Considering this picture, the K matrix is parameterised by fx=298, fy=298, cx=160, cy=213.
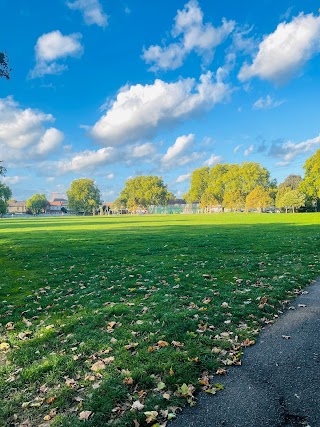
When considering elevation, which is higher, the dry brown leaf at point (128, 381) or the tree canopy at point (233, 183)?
the tree canopy at point (233, 183)

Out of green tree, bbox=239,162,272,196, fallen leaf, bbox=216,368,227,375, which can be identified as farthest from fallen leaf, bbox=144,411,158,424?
green tree, bbox=239,162,272,196

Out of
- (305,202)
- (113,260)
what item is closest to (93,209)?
(305,202)

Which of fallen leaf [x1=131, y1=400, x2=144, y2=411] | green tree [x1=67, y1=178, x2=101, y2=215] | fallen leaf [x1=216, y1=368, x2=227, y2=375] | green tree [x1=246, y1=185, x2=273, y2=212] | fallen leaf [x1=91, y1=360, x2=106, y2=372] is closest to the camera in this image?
fallen leaf [x1=131, y1=400, x2=144, y2=411]

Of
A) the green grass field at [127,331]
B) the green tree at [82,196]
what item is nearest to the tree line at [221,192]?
the green tree at [82,196]

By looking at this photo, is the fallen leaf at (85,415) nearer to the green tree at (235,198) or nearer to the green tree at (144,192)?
the green tree at (235,198)

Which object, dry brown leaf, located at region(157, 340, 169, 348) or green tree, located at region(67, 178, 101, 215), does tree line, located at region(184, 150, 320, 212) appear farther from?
dry brown leaf, located at region(157, 340, 169, 348)

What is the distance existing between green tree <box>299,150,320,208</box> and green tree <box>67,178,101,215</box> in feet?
311

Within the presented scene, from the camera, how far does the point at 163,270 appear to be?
11.8 m

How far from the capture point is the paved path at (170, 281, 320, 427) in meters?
3.56

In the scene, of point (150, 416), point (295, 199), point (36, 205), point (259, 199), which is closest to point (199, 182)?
point (259, 199)

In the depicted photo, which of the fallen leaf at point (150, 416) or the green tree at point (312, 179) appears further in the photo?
the green tree at point (312, 179)

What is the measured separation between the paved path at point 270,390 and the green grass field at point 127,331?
21 cm

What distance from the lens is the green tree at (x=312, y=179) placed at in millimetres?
76719

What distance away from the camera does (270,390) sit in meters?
4.05
